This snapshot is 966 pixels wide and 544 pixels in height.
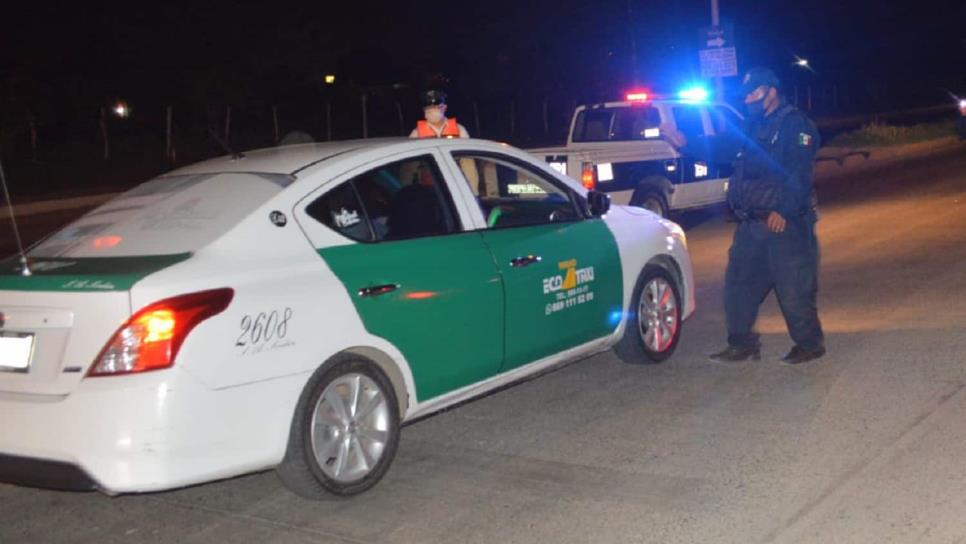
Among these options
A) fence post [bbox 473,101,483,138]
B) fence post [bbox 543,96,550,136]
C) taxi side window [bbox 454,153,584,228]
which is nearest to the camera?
taxi side window [bbox 454,153,584,228]

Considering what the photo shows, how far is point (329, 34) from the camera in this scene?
140 ft

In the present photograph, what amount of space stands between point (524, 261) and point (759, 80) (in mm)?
2154

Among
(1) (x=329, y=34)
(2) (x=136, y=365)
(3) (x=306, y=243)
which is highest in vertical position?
(1) (x=329, y=34)

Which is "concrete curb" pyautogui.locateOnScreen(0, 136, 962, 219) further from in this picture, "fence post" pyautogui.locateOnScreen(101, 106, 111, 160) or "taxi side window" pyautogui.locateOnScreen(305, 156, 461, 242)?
"taxi side window" pyautogui.locateOnScreen(305, 156, 461, 242)

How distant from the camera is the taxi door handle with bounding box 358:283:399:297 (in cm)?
516

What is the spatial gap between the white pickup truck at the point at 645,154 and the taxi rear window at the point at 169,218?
8.20 meters

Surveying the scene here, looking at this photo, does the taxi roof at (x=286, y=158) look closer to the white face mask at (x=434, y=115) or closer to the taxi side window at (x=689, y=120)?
the white face mask at (x=434, y=115)

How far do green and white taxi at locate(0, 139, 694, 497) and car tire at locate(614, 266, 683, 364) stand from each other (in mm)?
431

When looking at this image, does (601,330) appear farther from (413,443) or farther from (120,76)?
(120,76)

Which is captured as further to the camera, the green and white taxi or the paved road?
the paved road

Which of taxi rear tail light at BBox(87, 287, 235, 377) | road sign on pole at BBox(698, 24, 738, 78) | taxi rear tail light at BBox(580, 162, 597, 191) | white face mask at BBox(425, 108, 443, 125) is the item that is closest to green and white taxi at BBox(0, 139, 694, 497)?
taxi rear tail light at BBox(87, 287, 235, 377)

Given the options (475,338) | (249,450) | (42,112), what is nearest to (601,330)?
(475,338)

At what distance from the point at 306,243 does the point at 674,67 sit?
4093 centimetres

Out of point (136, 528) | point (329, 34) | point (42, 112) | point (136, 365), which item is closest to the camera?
point (136, 365)
